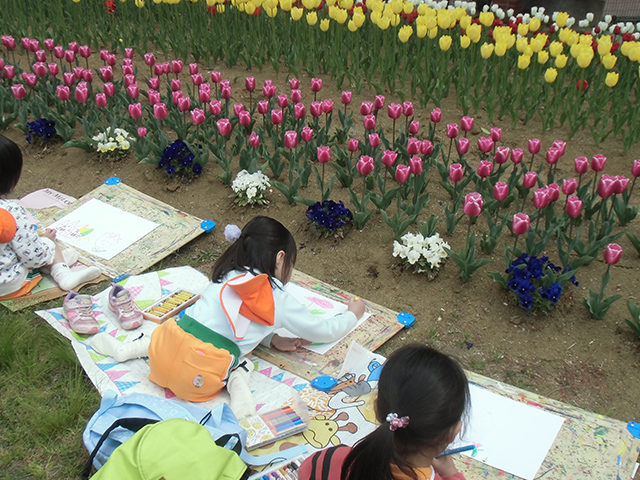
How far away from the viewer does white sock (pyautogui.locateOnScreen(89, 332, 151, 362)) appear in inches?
118

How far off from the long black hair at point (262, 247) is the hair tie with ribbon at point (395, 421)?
1.19 meters

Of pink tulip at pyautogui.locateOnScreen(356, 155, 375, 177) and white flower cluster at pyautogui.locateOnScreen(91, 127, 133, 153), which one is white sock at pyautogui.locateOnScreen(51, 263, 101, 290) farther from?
pink tulip at pyautogui.locateOnScreen(356, 155, 375, 177)

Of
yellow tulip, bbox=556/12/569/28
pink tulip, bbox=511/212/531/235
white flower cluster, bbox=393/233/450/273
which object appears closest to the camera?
pink tulip, bbox=511/212/531/235

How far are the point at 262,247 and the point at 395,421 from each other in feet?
Result: 4.02

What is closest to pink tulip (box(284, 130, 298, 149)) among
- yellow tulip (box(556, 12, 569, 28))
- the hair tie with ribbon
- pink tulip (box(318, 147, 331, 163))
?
pink tulip (box(318, 147, 331, 163))

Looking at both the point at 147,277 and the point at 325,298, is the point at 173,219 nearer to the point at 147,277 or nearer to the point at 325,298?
the point at 147,277

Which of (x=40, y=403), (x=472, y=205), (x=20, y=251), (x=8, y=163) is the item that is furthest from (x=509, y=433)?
(x=8, y=163)

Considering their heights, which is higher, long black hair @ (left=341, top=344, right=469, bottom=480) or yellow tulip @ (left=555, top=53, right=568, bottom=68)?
yellow tulip @ (left=555, top=53, right=568, bottom=68)

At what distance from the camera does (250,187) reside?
4.26m

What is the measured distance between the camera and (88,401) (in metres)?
2.86

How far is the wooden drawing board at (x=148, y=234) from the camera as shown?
393 centimetres

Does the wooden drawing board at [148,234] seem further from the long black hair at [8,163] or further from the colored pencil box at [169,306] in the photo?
the long black hair at [8,163]

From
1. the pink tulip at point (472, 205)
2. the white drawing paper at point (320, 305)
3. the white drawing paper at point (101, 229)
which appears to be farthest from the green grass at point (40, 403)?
the pink tulip at point (472, 205)

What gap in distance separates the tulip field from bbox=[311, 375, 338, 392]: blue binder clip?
44cm
